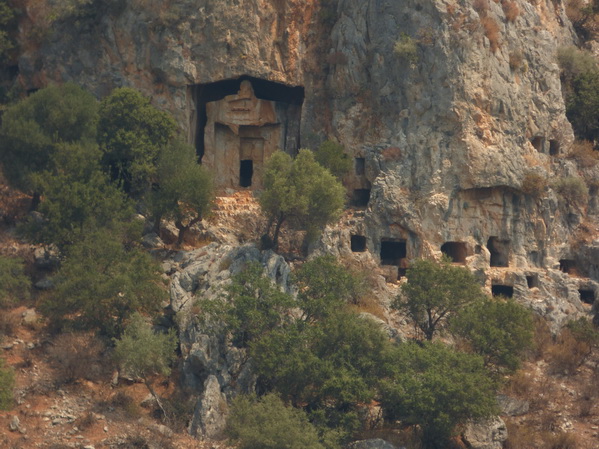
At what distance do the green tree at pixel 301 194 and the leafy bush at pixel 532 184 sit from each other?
7931 mm

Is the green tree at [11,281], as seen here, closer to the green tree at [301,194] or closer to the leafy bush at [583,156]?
the green tree at [301,194]

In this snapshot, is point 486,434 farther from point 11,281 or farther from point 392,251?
point 11,281

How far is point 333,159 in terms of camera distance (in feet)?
156

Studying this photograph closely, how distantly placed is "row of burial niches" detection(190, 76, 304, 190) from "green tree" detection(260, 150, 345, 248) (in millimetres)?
5551

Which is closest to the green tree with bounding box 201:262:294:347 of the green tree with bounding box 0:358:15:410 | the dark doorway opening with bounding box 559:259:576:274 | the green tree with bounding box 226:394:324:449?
the green tree with bounding box 226:394:324:449

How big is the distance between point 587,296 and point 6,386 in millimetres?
24393

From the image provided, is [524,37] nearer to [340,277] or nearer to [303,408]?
[340,277]

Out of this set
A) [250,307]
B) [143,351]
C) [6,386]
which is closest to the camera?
[6,386]

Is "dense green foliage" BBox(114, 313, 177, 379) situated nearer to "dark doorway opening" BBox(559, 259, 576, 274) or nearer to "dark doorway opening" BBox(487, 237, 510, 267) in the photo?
"dark doorway opening" BBox(487, 237, 510, 267)

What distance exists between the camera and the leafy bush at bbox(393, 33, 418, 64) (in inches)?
1879

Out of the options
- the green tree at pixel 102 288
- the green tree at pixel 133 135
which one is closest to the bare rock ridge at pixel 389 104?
the green tree at pixel 133 135

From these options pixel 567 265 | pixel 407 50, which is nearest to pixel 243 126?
pixel 407 50

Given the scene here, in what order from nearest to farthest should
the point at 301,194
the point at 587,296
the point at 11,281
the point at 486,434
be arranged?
1. the point at 486,434
2. the point at 11,281
3. the point at 301,194
4. the point at 587,296

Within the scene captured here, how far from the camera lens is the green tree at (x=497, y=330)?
40500 mm
